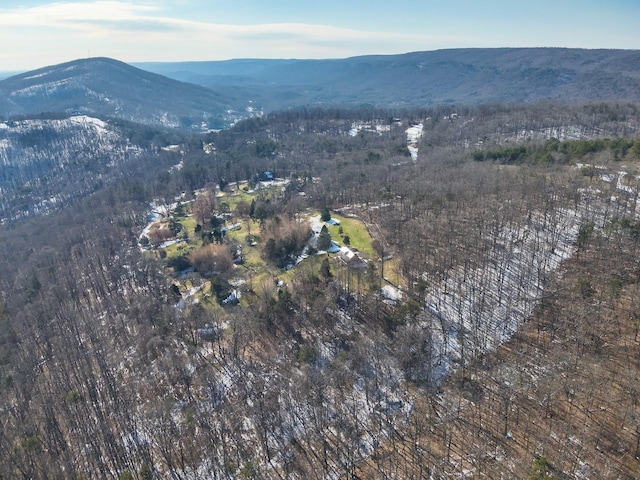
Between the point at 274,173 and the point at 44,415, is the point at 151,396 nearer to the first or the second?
the point at 44,415

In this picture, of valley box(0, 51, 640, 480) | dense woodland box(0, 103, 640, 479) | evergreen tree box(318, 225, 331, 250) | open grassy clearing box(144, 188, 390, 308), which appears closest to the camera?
dense woodland box(0, 103, 640, 479)

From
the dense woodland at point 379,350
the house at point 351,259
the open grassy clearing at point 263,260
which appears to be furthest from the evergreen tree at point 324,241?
the dense woodland at point 379,350

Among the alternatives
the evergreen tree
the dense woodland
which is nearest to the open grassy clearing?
the dense woodland

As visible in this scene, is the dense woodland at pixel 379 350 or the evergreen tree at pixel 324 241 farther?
the evergreen tree at pixel 324 241

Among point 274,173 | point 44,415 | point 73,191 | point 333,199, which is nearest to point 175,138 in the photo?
point 73,191

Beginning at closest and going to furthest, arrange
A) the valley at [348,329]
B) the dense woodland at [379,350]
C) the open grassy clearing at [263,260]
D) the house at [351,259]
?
the dense woodland at [379,350] → the valley at [348,329] → the open grassy clearing at [263,260] → the house at [351,259]

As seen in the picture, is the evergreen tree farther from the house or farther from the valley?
the house

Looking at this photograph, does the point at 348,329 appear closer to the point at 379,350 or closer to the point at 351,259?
the point at 379,350

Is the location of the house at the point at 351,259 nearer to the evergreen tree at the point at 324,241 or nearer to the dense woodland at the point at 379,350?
the dense woodland at the point at 379,350

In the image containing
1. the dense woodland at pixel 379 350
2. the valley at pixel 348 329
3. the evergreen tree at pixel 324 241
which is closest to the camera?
the dense woodland at pixel 379 350
